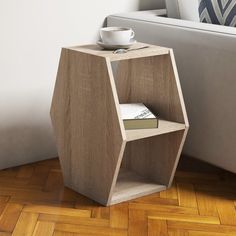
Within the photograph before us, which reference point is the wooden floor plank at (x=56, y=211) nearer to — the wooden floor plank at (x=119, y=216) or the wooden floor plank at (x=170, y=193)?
the wooden floor plank at (x=119, y=216)

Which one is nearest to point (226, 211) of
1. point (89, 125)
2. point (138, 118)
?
point (138, 118)

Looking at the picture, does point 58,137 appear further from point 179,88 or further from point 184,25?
point 184,25

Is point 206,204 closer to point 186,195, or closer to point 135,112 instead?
point 186,195

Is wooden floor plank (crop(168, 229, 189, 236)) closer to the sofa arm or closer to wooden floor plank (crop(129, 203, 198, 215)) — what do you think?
wooden floor plank (crop(129, 203, 198, 215))

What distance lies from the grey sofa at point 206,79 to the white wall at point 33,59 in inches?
11.1

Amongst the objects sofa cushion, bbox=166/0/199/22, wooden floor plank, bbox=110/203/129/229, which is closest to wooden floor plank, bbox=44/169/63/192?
wooden floor plank, bbox=110/203/129/229

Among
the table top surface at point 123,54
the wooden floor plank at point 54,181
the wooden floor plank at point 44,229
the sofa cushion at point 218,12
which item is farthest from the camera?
the sofa cushion at point 218,12

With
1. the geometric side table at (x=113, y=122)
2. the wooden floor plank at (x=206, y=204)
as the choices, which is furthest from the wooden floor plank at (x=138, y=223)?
the wooden floor plank at (x=206, y=204)

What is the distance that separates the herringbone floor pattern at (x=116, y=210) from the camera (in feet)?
6.20

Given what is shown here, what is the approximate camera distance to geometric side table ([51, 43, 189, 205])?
1.96 metres

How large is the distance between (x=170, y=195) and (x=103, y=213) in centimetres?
29

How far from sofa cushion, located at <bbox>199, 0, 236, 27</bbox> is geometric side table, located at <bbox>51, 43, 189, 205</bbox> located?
0.36 metres

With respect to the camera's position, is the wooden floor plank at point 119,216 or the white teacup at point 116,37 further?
the white teacup at point 116,37

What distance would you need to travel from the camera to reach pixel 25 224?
6.27 ft
